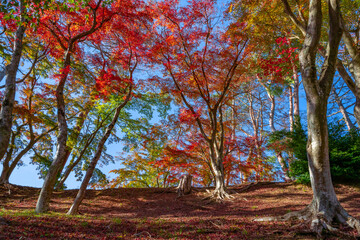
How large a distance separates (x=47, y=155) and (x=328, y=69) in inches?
563

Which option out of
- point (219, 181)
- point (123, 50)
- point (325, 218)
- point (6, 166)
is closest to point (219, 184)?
point (219, 181)

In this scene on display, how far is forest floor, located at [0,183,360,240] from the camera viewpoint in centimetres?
348

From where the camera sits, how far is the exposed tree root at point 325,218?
3.53 meters

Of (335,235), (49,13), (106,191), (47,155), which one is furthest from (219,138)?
(47,155)

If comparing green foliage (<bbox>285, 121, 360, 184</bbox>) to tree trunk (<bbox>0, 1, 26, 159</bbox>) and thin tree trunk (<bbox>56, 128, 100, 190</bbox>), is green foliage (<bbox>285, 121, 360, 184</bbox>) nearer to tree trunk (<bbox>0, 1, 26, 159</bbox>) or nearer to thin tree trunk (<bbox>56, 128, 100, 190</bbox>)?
thin tree trunk (<bbox>56, 128, 100, 190</bbox>)

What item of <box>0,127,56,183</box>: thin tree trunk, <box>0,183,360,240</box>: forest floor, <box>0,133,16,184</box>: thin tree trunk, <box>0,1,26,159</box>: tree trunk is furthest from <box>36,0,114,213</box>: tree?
<box>0,133,16,184</box>: thin tree trunk

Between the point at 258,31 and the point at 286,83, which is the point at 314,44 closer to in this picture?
the point at 258,31

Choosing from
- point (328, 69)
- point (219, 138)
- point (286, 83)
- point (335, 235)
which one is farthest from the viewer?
point (286, 83)

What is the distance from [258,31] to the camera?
8469mm

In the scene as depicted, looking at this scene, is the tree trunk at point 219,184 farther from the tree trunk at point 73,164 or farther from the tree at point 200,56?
the tree trunk at point 73,164

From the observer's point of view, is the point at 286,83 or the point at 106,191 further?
the point at 286,83

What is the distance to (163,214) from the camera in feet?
23.2

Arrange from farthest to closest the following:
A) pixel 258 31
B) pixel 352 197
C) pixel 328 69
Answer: pixel 258 31 < pixel 352 197 < pixel 328 69

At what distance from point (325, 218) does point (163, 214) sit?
483 centimetres
